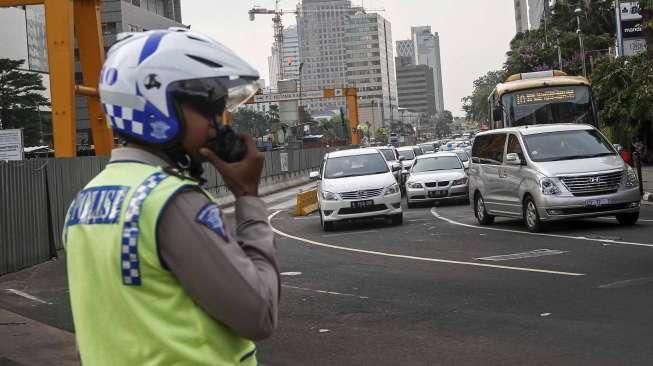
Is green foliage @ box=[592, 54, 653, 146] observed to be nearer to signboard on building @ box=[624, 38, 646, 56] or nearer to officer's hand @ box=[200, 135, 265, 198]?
signboard on building @ box=[624, 38, 646, 56]

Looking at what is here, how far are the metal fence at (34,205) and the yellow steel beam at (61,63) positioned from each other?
77 centimetres

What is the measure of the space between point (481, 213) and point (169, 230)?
55.1 ft

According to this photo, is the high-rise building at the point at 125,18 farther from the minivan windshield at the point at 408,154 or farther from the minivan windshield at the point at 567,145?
the minivan windshield at the point at 567,145

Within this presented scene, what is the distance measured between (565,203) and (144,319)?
1399 cm

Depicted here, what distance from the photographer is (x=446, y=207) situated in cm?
2441

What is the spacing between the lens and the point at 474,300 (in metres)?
9.53

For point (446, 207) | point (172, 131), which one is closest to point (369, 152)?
point (446, 207)

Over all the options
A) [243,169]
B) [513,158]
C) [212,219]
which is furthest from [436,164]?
[212,219]

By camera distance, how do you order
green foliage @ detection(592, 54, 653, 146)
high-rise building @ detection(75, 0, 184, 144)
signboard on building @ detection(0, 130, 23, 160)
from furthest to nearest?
high-rise building @ detection(75, 0, 184, 144) < green foliage @ detection(592, 54, 653, 146) < signboard on building @ detection(0, 130, 23, 160)

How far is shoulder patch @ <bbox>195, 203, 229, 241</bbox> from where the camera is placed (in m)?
2.10

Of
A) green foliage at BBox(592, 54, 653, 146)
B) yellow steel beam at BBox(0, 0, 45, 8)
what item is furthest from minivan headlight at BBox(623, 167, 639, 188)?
green foliage at BBox(592, 54, 653, 146)

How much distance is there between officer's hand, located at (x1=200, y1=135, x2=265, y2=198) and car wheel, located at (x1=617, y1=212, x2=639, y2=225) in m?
14.5

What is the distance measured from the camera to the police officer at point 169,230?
2.10 m

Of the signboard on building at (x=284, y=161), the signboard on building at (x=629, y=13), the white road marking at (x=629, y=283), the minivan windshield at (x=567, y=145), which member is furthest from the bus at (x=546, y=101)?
the signboard on building at (x=284, y=161)
